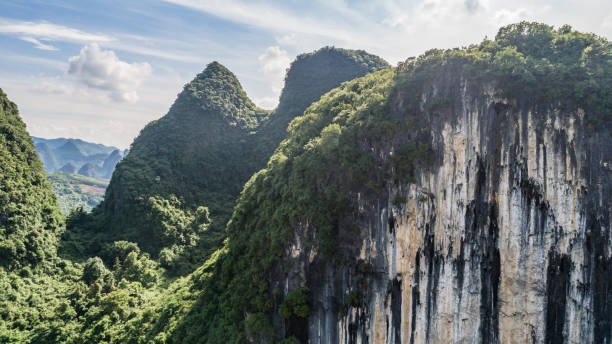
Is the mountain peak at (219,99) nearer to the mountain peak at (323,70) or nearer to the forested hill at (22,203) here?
the mountain peak at (323,70)

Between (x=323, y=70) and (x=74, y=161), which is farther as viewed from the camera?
(x=74, y=161)

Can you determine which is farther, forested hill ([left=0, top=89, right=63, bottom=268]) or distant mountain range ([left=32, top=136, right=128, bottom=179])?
distant mountain range ([left=32, top=136, right=128, bottom=179])

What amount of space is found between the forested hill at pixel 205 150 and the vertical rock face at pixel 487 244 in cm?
1739

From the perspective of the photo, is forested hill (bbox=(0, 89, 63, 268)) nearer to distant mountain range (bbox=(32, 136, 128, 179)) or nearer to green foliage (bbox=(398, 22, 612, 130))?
green foliage (bbox=(398, 22, 612, 130))

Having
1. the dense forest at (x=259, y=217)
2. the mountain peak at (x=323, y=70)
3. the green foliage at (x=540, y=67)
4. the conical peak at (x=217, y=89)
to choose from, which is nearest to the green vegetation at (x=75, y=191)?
the conical peak at (x=217, y=89)

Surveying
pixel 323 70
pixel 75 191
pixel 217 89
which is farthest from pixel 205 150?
pixel 75 191

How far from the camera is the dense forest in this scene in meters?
14.1

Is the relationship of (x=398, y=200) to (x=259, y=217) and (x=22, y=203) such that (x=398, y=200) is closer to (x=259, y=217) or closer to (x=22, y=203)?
(x=259, y=217)

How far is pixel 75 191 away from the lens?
80.9 meters

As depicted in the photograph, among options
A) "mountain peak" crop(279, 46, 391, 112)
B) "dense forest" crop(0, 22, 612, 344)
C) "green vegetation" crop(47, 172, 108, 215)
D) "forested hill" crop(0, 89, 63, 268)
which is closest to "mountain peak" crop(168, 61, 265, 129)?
"mountain peak" crop(279, 46, 391, 112)

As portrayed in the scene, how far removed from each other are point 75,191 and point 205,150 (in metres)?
58.6

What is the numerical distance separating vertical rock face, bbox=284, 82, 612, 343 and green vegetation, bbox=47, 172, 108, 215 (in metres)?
69.0

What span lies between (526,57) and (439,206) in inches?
270

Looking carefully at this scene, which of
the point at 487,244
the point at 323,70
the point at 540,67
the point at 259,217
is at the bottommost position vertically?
the point at 487,244
